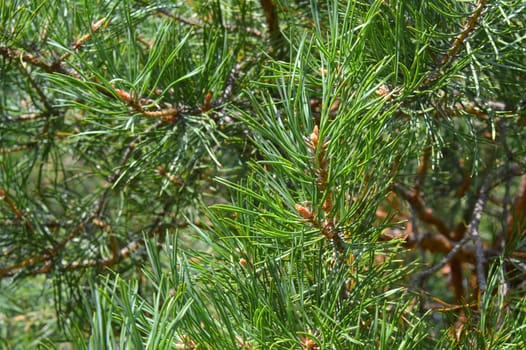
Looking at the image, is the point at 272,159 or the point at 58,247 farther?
the point at 58,247

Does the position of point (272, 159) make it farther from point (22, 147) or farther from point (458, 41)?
point (22, 147)

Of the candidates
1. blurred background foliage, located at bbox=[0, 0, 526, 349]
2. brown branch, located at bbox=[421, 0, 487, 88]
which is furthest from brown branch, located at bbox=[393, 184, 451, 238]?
brown branch, located at bbox=[421, 0, 487, 88]

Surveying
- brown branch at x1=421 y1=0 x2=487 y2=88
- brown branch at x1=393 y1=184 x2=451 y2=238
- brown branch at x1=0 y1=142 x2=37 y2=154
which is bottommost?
brown branch at x1=393 y1=184 x2=451 y2=238

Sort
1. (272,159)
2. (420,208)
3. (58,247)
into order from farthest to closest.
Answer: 1. (420,208)
2. (58,247)
3. (272,159)

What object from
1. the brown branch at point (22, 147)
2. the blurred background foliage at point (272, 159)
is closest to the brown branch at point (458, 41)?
the blurred background foliage at point (272, 159)

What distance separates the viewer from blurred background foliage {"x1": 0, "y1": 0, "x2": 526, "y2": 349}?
0.49 metres

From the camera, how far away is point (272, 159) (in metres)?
0.52

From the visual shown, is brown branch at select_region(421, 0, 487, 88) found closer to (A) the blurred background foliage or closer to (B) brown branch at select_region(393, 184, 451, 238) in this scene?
(A) the blurred background foliage

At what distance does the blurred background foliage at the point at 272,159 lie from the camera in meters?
0.49

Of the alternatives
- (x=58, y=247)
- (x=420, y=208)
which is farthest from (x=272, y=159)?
(x=420, y=208)

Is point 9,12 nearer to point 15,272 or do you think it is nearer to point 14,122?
point 14,122

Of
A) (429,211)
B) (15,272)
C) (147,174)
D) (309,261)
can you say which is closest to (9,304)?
(15,272)

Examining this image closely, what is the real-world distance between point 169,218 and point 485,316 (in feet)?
1.90

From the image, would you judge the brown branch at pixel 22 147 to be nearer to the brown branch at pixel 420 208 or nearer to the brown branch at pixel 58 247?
the brown branch at pixel 58 247
